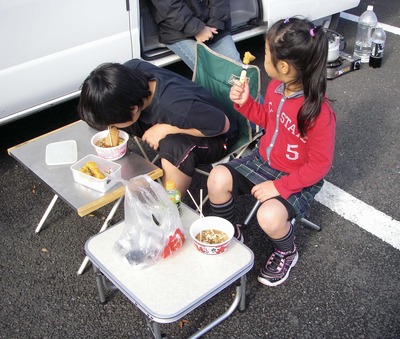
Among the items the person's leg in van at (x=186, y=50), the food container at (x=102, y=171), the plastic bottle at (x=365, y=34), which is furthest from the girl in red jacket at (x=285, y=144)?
the plastic bottle at (x=365, y=34)

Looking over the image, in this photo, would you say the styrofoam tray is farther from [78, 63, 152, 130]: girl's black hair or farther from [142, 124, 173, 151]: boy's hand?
[142, 124, 173, 151]: boy's hand

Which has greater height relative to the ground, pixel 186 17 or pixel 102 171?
pixel 186 17

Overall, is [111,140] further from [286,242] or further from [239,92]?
[286,242]

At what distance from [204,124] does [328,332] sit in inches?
44.5

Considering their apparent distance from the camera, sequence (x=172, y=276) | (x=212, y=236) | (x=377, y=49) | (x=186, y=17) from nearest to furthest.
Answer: (x=172, y=276)
(x=212, y=236)
(x=186, y=17)
(x=377, y=49)

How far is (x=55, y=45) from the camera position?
3031 millimetres

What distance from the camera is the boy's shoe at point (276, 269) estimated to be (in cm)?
242

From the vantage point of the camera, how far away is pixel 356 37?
5098mm

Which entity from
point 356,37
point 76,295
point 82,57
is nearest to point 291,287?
point 76,295

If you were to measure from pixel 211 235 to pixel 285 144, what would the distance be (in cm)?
62

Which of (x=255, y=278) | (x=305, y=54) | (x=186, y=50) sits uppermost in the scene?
(x=305, y=54)

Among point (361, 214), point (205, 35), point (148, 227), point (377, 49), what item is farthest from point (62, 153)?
point (377, 49)

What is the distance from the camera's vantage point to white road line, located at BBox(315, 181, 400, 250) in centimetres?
272

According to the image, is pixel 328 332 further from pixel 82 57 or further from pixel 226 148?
pixel 82 57
